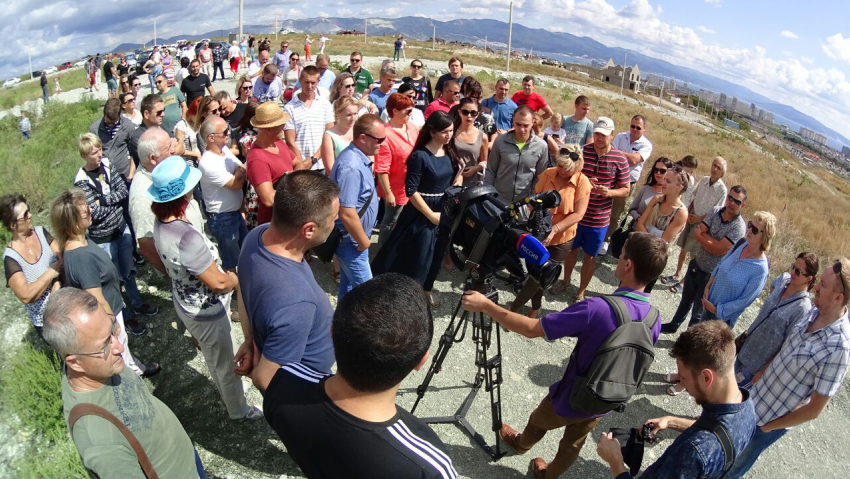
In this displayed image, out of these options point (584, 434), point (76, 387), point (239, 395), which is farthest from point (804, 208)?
point (76, 387)

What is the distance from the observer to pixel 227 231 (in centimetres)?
414

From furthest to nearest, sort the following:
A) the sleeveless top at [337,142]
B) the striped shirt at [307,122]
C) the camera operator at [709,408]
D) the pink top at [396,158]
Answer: the striped shirt at [307,122]
the sleeveless top at [337,142]
the pink top at [396,158]
the camera operator at [709,408]

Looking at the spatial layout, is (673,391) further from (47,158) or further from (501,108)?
(47,158)

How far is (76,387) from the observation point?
1.81m

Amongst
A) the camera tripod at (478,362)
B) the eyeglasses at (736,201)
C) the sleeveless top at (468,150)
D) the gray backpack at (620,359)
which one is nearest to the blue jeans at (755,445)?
the gray backpack at (620,359)

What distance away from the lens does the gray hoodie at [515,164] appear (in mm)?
4812

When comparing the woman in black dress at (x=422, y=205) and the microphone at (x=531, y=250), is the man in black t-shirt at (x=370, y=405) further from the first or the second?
the woman in black dress at (x=422, y=205)

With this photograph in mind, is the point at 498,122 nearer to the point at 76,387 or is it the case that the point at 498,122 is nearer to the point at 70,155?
the point at 76,387

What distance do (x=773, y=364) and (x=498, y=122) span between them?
459 centimetres

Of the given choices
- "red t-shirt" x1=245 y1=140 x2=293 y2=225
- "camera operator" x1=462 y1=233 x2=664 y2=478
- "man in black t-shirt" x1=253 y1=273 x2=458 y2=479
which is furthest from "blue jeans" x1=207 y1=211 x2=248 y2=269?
"man in black t-shirt" x1=253 y1=273 x2=458 y2=479

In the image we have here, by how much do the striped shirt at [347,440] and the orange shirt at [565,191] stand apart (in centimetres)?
Result: 354

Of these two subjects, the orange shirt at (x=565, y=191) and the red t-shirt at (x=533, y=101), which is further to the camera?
the red t-shirt at (x=533, y=101)

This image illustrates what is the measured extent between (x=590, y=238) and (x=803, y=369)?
2.54m

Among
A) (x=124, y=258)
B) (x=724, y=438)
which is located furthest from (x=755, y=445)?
(x=124, y=258)
